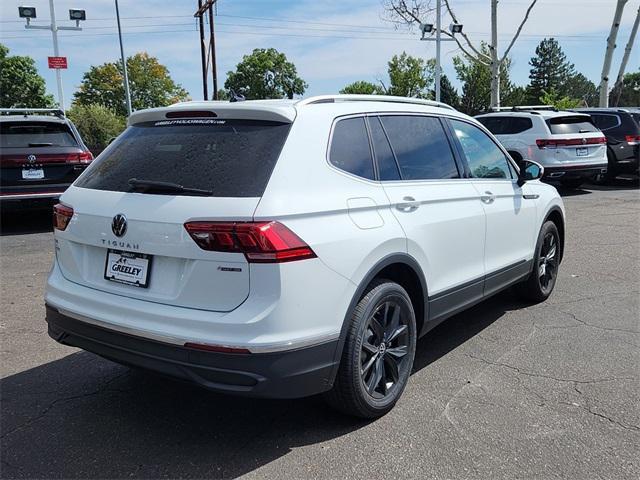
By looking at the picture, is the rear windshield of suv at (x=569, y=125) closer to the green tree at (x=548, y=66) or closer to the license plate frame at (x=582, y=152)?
the license plate frame at (x=582, y=152)

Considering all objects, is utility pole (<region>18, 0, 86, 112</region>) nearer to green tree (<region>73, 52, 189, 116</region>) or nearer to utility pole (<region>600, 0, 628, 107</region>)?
utility pole (<region>600, 0, 628, 107</region>)

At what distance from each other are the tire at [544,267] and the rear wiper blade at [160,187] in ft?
11.7

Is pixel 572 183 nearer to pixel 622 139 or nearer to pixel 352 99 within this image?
pixel 622 139

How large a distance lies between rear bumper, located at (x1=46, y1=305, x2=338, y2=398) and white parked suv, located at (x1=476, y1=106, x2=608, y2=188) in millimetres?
11140

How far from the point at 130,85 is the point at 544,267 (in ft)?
253

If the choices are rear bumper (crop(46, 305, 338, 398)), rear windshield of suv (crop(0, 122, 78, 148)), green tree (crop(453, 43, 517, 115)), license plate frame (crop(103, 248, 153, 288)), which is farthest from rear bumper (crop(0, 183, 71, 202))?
green tree (crop(453, 43, 517, 115))

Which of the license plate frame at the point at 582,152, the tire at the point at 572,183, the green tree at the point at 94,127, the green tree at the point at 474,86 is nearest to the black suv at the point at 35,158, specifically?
the license plate frame at the point at 582,152

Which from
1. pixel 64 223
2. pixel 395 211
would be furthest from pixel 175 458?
pixel 395 211

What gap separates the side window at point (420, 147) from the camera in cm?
369

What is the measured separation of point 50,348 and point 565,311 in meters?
4.41

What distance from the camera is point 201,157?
9.77ft

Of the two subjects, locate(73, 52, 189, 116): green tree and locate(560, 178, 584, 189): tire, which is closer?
locate(560, 178, 584, 189): tire

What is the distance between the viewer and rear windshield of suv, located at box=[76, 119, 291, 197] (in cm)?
281

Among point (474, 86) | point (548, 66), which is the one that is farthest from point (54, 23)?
point (548, 66)
